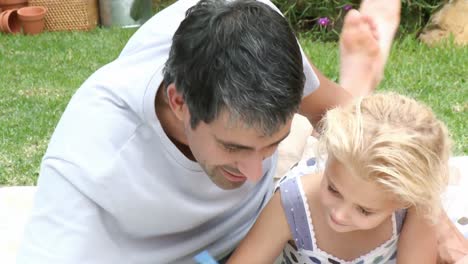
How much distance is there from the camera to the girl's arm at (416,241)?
2.17 metres

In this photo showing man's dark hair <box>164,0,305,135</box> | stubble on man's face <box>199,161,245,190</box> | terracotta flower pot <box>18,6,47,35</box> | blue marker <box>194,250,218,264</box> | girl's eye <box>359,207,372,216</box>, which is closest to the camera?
man's dark hair <box>164,0,305,135</box>

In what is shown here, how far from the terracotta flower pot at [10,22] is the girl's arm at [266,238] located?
15.1 ft

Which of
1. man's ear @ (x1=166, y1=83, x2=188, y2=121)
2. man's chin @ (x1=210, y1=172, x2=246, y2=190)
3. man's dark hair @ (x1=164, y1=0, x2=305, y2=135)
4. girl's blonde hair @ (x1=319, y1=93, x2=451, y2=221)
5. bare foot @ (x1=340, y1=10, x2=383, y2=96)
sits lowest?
bare foot @ (x1=340, y1=10, x2=383, y2=96)

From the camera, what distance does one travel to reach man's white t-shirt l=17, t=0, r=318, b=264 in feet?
6.25

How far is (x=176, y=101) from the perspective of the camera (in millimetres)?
1806

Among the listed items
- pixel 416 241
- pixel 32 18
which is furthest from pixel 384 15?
pixel 32 18

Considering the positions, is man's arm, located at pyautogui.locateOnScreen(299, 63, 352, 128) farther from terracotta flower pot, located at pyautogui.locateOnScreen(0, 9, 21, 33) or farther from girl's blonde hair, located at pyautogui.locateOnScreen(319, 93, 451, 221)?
terracotta flower pot, located at pyautogui.locateOnScreen(0, 9, 21, 33)

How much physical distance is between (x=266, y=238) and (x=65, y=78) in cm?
314

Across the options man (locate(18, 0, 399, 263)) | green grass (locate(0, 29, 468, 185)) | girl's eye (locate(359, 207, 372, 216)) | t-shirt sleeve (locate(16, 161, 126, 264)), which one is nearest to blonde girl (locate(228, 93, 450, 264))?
girl's eye (locate(359, 207, 372, 216))

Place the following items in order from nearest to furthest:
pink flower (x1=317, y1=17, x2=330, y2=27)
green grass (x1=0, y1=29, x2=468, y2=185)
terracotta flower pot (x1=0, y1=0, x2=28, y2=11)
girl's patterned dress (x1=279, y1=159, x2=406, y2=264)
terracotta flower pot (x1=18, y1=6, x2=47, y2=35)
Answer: girl's patterned dress (x1=279, y1=159, x2=406, y2=264) < green grass (x1=0, y1=29, x2=468, y2=185) < pink flower (x1=317, y1=17, x2=330, y2=27) < terracotta flower pot (x1=18, y1=6, x2=47, y2=35) < terracotta flower pot (x1=0, y1=0, x2=28, y2=11)

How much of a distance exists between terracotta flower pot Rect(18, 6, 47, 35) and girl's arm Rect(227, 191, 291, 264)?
4531 mm

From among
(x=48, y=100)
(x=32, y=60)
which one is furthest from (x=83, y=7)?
(x=48, y=100)

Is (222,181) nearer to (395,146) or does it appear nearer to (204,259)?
(204,259)

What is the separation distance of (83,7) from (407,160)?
5020mm
